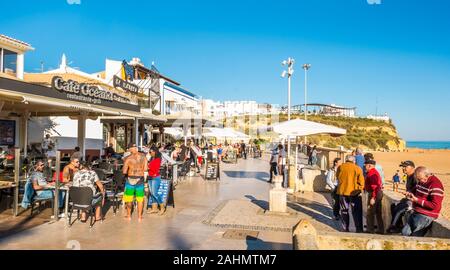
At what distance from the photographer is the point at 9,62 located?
18281 mm

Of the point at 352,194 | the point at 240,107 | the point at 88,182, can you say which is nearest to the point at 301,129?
the point at 352,194

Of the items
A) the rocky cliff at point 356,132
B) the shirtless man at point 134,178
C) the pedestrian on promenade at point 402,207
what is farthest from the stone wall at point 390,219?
the rocky cliff at point 356,132

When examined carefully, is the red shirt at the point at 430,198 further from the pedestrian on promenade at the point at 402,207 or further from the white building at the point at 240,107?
the white building at the point at 240,107

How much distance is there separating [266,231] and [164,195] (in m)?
2.67

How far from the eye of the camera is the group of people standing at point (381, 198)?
16.1 feet

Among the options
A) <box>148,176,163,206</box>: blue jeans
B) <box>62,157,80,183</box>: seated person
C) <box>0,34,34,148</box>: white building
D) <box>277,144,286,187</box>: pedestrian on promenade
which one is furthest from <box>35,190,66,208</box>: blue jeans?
<box>0,34,34,148</box>: white building

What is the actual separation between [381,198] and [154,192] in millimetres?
4811

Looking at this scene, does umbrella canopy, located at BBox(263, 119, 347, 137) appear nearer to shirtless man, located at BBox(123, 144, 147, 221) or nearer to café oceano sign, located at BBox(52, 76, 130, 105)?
shirtless man, located at BBox(123, 144, 147, 221)

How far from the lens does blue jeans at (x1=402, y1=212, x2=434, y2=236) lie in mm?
4895

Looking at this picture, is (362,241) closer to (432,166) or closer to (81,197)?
(81,197)
